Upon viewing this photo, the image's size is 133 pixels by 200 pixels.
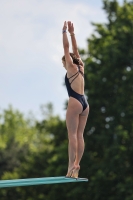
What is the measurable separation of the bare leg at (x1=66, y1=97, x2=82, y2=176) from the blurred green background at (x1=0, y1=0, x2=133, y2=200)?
17.4 m

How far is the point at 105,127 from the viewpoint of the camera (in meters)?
29.8

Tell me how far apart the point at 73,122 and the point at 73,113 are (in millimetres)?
137

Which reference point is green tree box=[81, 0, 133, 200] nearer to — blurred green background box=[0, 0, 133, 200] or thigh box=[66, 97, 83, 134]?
blurred green background box=[0, 0, 133, 200]

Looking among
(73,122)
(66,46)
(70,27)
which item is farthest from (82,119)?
(70,27)

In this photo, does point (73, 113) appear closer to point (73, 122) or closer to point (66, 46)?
point (73, 122)

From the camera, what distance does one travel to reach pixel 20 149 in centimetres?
5288

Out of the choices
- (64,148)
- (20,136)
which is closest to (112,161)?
(64,148)

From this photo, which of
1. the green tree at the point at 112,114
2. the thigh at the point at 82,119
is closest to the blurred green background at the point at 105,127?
the green tree at the point at 112,114

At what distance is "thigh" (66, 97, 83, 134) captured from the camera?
933 cm

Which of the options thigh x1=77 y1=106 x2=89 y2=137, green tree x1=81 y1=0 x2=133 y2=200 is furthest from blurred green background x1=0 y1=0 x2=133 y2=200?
thigh x1=77 y1=106 x2=89 y2=137

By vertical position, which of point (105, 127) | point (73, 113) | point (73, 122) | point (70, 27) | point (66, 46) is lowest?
point (73, 122)

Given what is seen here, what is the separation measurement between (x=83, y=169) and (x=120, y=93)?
4042mm

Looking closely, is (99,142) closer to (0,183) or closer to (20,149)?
(0,183)

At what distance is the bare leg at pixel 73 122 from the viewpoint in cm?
933
